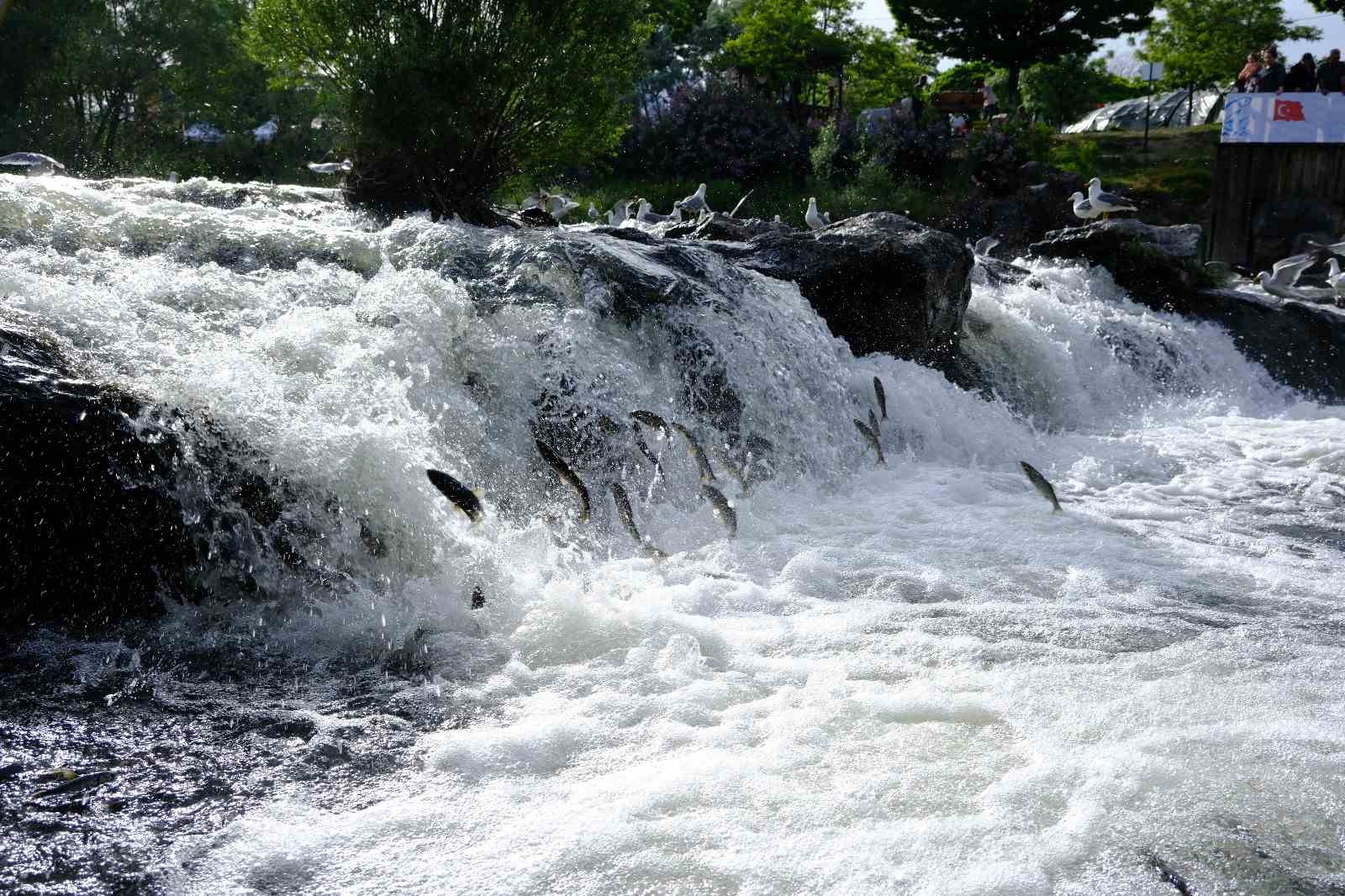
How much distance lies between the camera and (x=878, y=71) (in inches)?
1234

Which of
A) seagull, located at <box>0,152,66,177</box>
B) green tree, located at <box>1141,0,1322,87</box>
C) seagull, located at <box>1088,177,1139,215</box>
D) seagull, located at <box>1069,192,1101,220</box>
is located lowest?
seagull, located at <box>0,152,66,177</box>

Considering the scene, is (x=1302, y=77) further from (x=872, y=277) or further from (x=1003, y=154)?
(x=872, y=277)

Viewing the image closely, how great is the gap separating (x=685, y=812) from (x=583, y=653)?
1212mm

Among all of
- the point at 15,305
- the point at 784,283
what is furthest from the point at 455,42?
the point at 15,305

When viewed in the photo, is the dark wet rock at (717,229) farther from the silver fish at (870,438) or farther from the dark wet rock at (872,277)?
the silver fish at (870,438)

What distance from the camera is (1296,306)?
1430 cm

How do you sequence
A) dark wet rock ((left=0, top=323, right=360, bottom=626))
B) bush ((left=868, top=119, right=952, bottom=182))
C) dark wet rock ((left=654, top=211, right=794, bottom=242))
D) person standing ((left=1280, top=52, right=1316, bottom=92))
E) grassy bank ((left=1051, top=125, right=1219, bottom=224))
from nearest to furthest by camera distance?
dark wet rock ((left=0, top=323, right=360, bottom=626)) < dark wet rock ((left=654, top=211, right=794, bottom=242)) < person standing ((left=1280, top=52, right=1316, bottom=92)) < bush ((left=868, top=119, right=952, bottom=182)) < grassy bank ((left=1051, top=125, right=1219, bottom=224))

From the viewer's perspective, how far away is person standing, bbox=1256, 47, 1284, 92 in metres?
19.6

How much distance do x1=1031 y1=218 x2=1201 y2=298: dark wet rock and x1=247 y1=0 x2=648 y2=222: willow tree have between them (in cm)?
658

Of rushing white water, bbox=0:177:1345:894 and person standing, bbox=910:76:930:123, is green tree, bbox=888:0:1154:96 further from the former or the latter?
rushing white water, bbox=0:177:1345:894

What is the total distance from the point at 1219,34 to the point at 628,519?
3405 cm

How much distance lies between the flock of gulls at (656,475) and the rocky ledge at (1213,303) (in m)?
7.81

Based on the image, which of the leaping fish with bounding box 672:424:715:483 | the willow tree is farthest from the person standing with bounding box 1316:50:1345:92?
the leaping fish with bounding box 672:424:715:483

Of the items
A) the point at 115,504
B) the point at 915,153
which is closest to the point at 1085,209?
the point at 915,153
